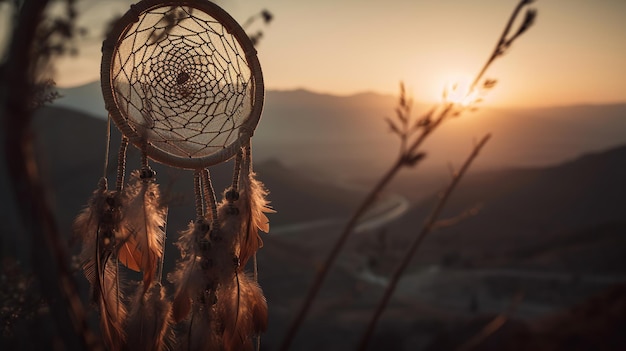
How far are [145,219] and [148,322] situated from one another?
1.17 feet

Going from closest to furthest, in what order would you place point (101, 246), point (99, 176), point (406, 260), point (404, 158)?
1. point (404, 158)
2. point (406, 260)
3. point (101, 246)
4. point (99, 176)

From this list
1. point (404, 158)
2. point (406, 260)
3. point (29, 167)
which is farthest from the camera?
point (406, 260)

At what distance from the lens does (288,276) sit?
622 inches

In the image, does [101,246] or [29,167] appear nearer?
[29,167]

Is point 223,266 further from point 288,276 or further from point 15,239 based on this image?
point 288,276

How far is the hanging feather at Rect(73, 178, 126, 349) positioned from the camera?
1.79 metres

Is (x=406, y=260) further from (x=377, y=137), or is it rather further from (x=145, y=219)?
(x=377, y=137)

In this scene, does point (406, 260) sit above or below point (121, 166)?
below

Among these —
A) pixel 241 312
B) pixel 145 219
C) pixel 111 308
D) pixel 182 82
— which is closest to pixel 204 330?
pixel 241 312

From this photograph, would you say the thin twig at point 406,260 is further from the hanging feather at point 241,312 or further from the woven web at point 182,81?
the woven web at point 182,81

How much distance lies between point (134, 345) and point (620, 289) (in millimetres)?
3346

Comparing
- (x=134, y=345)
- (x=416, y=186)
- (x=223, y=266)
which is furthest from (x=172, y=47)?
(x=416, y=186)

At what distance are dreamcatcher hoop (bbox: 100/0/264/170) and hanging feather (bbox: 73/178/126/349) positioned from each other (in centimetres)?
22

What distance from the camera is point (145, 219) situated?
1842 millimetres
